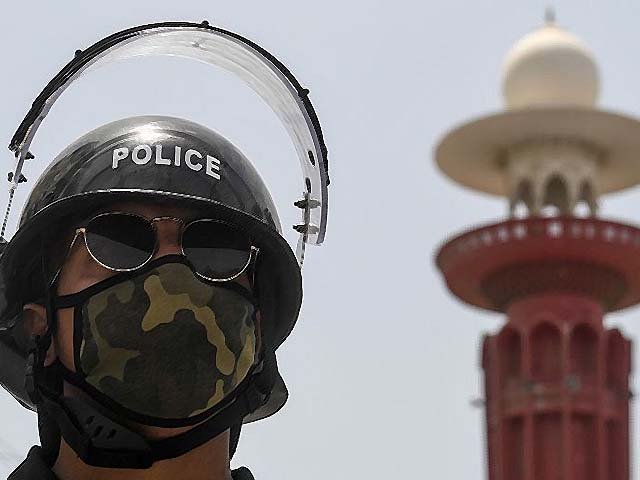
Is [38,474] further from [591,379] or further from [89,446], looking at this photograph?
[591,379]

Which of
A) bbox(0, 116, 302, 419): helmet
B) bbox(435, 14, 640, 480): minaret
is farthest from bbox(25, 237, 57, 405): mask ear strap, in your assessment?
bbox(435, 14, 640, 480): minaret

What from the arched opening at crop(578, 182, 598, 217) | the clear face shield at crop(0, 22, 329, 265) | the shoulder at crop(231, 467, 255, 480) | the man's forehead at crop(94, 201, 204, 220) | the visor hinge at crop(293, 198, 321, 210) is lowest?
the shoulder at crop(231, 467, 255, 480)

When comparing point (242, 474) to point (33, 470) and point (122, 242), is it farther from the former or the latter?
point (122, 242)

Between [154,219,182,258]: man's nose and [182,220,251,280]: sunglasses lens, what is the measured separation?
0.06 feet

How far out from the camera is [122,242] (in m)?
5.43

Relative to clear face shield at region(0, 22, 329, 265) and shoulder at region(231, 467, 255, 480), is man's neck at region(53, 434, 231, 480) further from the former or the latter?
clear face shield at region(0, 22, 329, 265)

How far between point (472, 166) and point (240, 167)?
140 ft

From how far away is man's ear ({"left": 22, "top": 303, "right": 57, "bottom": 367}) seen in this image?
552 cm

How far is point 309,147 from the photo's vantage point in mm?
6062

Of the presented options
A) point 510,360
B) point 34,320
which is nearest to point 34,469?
point 34,320

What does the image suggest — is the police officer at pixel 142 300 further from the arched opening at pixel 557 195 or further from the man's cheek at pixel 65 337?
the arched opening at pixel 557 195

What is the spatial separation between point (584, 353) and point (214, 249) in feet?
127

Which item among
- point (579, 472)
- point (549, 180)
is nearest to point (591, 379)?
point (579, 472)

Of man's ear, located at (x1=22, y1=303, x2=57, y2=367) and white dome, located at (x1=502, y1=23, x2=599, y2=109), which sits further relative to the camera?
white dome, located at (x1=502, y1=23, x2=599, y2=109)
